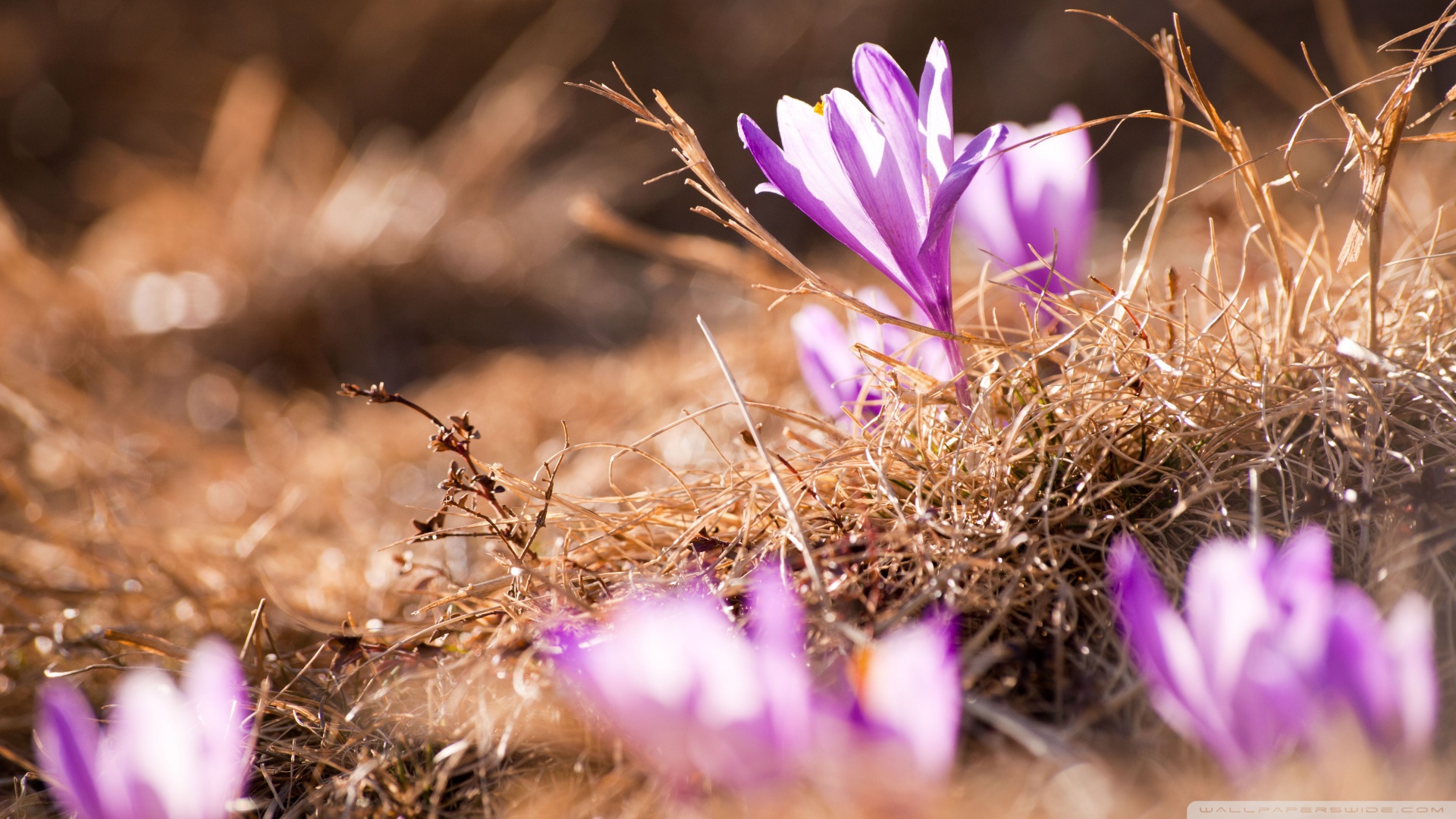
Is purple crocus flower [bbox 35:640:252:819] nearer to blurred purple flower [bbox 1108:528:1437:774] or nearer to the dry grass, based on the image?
the dry grass

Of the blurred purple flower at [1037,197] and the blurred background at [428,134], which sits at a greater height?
the blurred background at [428,134]

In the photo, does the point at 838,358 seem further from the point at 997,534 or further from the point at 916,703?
the point at 916,703

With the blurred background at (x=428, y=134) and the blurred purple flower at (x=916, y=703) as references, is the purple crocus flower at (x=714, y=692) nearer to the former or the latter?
the blurred purple flower at (x=916, y=703)

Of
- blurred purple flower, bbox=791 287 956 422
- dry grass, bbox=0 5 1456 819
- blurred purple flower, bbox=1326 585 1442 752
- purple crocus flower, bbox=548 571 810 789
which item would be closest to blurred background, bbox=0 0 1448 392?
blurred purple flower, bbox=791 287 956 422

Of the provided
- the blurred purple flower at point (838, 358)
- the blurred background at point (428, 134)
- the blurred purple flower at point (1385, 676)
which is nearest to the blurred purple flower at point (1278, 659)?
the blurred purple flower at point (1385, 676)

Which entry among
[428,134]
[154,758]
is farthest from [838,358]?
[428,134]
